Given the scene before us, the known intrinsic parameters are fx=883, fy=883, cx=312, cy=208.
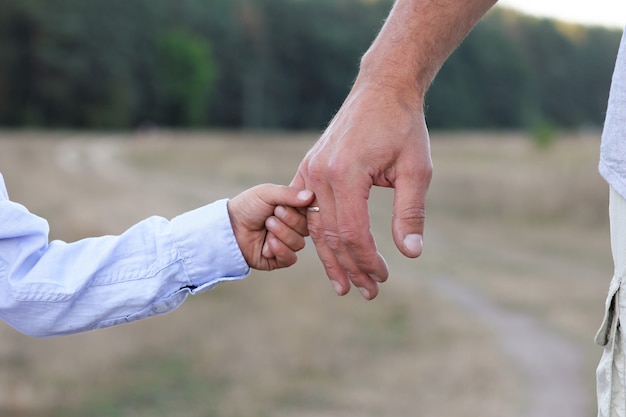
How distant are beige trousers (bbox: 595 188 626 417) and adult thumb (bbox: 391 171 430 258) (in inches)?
11.8

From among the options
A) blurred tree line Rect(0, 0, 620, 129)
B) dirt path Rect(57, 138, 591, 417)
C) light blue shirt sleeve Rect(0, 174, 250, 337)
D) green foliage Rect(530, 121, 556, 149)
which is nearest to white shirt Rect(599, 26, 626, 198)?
light blue shirt sleeve Rect(0, 174, 250, 337)

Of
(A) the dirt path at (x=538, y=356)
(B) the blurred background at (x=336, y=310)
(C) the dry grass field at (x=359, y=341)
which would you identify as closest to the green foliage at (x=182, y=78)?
(B) the blurred background at (x=336, y=310)

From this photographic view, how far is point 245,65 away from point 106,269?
204 feet

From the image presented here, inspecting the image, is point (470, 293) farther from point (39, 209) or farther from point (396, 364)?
point (39, 209)

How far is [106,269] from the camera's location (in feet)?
5.51

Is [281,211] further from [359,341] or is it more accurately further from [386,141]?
[359,341]

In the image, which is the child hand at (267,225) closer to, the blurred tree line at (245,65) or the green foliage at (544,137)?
the green foliage at (544,137)

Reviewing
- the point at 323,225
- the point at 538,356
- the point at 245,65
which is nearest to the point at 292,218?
the point at 323,225

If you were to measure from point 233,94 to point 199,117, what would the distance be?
5352 mm

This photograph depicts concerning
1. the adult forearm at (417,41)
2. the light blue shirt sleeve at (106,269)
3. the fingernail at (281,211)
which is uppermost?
the adult forearm at (417,41)

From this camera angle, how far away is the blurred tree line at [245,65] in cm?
4681

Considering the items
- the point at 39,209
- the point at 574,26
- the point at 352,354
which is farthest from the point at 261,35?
the point at 352,354

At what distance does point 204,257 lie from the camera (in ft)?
5.61

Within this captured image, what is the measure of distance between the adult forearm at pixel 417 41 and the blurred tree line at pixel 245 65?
38.5 meters
